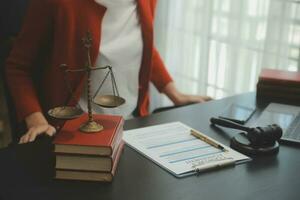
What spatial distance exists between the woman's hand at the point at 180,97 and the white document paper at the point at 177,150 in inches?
13.7

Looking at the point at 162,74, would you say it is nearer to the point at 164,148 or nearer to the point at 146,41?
the point at 146,41

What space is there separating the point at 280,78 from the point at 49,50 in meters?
0.79

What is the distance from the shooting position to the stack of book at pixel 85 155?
977 mm

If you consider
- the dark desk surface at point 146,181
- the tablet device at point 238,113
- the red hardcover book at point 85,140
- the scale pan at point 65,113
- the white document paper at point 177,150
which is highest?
the scale pan at point 65,113

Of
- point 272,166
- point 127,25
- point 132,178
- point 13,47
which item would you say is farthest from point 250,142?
point 13,47

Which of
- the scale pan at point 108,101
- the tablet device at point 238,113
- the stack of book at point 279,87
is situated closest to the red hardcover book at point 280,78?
the stack of book at point 279,87

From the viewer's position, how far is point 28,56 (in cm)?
155

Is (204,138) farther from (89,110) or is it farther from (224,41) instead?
(224,41)

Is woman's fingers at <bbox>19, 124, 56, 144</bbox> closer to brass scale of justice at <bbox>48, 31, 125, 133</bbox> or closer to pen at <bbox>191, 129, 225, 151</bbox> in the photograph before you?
brass scale of justice at <bbox>48, 31, 125, 133</bbox>

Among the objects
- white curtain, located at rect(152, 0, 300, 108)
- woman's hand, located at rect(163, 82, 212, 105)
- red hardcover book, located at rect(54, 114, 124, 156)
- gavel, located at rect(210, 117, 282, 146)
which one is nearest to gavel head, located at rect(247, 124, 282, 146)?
gavel, located at rect(210, 117, 282, 146)

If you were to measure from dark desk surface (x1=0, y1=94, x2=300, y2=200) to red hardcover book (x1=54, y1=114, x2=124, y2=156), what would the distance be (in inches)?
2.9

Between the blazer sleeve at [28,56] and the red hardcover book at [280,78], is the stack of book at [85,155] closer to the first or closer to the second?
the blazer sleeve at [28,56]

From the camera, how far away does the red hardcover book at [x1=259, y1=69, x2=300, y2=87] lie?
61.0 inches

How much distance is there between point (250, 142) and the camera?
1169 millimetres
